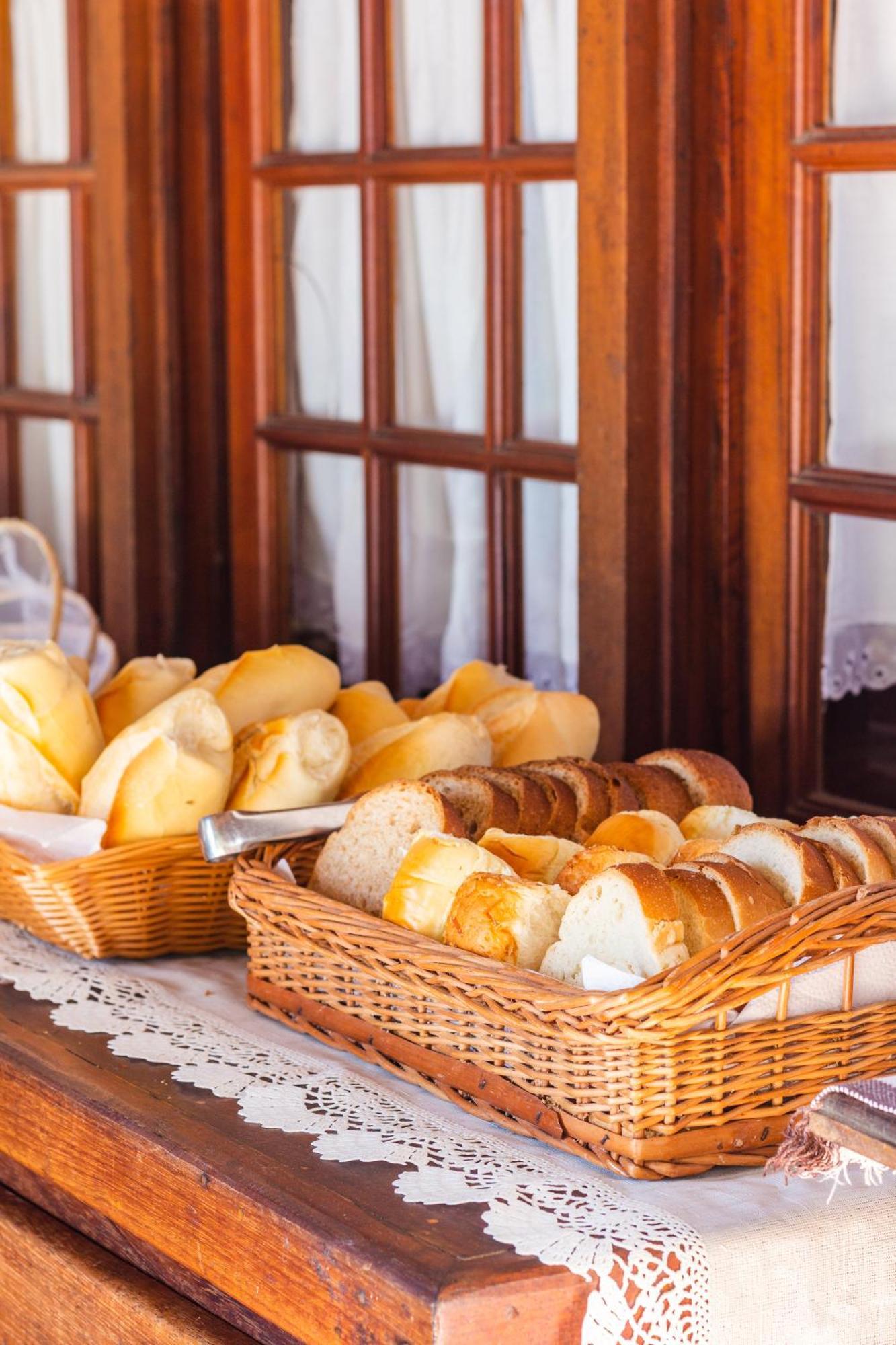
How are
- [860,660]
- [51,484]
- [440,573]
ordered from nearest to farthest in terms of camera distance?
[860,660], [440,573], [51,484]

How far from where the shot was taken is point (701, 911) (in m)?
1.15

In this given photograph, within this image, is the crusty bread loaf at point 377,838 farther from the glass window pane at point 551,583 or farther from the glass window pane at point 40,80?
the glass window pane at point 40,80

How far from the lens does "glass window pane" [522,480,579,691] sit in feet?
6.45

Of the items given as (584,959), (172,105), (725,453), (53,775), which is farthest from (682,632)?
(172,105)

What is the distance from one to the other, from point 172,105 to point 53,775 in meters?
1.20

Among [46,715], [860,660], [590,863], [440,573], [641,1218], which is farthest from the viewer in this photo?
[440,573]

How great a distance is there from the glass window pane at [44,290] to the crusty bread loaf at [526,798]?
1.49m

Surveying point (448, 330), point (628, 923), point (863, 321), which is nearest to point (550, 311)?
point (448, 330)

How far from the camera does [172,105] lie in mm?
2447

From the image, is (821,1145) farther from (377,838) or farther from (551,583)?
(551,583)

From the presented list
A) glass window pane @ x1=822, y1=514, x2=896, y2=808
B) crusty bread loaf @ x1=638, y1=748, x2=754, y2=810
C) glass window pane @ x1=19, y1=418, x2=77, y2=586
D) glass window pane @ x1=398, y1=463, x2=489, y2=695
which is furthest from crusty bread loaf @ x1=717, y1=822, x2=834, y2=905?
glass window pane @ x1=19, y1=418, x2=77, y2=586

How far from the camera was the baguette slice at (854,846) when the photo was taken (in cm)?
121

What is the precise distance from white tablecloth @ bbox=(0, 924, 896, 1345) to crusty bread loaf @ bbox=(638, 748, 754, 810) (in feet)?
1.21

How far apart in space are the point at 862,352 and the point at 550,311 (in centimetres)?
41
